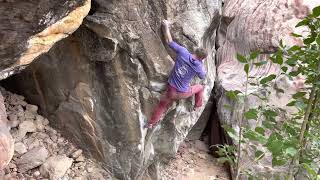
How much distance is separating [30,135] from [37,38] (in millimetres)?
2248

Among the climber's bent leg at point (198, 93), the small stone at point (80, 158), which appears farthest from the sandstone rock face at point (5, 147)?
the climber's bent leg at point (198, 93)

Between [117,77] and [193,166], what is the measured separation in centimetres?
292

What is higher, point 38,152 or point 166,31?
point 166,31

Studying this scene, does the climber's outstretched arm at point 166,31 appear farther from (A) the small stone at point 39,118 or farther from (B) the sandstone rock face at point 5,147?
(B) the sandstone rock face at point 5,147

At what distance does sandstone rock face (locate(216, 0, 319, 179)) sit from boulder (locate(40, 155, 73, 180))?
304 centimetres

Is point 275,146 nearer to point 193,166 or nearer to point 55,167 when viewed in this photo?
point 55,167

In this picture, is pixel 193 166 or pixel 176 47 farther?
pixel 193 166

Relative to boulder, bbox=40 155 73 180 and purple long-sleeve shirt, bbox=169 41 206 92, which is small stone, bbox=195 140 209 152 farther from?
boulder, bbox=40 155 73 180

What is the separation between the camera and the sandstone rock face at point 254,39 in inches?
280

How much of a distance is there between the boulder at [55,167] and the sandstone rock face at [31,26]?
1.92 m

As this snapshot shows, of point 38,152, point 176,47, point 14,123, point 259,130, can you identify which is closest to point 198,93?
point 176,47

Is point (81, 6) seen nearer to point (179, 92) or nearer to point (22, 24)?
point (22, 24)

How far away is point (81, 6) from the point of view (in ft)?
13.1

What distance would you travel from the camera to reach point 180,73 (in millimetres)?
5344
